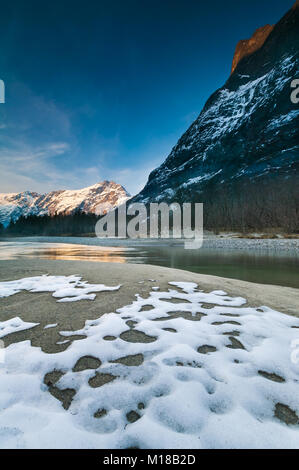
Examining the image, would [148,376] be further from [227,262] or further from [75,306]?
[227,262]

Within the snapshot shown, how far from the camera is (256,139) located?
14650cm

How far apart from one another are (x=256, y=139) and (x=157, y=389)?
18113cm

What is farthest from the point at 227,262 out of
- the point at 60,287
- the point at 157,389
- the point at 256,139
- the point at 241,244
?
the point at 256,139

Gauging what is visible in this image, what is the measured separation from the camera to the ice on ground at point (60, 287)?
5266mm

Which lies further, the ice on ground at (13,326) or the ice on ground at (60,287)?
the ice on ground at (60,287)

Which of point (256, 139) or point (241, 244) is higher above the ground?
point (256, 139)

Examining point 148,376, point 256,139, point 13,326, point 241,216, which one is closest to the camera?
point 148,376

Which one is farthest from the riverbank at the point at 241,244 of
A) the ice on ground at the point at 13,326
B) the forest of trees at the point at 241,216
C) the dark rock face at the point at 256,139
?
the dark rock face at the point at 256,139

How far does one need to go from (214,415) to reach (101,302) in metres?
3.57

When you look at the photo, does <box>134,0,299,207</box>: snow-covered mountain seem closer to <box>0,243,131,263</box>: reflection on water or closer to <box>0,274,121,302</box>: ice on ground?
<box>0,243,131,263</box>: reflection on water

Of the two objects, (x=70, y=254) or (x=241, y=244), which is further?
(x=241, y=244)

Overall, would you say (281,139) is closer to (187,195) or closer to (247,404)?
(187,195)

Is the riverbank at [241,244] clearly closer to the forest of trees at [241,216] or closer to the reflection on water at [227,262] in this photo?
the reflection on water at [227,262]

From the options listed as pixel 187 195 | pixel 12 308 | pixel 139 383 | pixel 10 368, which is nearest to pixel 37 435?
pixel 139 383
